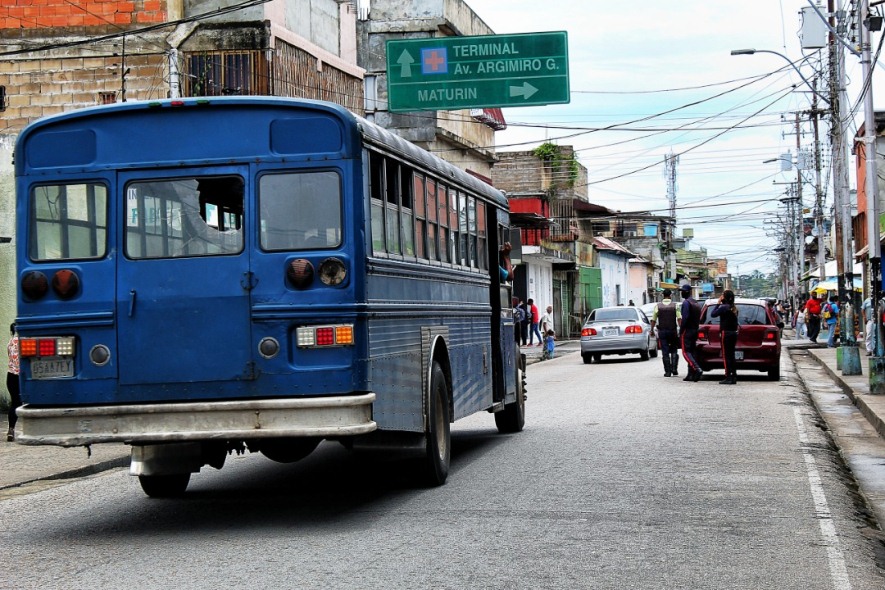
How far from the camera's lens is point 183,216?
895 centimetres

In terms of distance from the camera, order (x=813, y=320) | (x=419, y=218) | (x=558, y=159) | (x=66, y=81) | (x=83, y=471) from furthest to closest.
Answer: (x=558, y=159)
(x=813, y=320)
(x=66, y=81)
(x=83, y=471)
(x=419, y=218)

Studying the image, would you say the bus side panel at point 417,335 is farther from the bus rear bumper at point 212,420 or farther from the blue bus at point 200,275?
the bus rear bumper at point 212,420

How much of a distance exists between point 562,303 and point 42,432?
60163 mm

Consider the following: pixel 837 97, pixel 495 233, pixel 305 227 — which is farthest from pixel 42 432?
pixel 837 97

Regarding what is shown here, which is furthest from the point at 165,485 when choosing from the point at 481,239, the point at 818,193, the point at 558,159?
the point at 558,159

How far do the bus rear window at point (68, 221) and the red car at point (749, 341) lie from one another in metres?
18.1

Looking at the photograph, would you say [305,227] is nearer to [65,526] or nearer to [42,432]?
[42,432]

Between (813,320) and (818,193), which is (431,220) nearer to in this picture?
(813,320)

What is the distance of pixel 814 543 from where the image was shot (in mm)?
8289

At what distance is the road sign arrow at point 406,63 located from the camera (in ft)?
83.0

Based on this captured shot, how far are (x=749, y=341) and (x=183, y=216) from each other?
18.5 meters

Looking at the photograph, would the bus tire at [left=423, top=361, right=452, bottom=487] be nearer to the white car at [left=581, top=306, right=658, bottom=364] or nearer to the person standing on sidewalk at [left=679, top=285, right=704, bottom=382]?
the person standing on sidewalk at [left=679, top=285, right=704, bottom=382]

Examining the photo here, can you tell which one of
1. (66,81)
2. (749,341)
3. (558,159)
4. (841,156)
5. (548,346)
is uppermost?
(558,159)

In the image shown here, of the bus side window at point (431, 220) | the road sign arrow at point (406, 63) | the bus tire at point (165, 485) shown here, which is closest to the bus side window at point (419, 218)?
the bus side window at point (431, 220)
